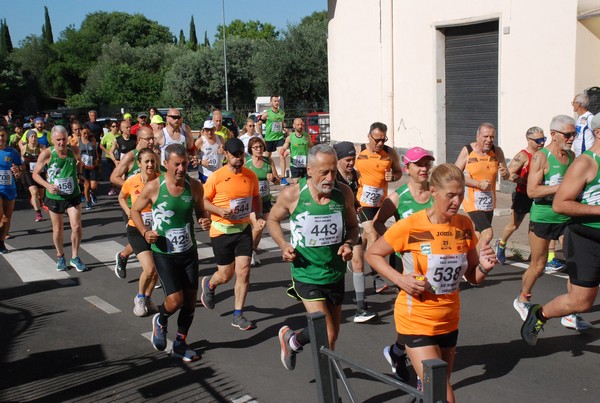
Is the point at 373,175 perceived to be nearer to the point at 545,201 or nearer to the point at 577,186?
the point at 545,201

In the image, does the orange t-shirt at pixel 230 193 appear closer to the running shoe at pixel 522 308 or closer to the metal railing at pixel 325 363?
the running shoe at pixel 522 308

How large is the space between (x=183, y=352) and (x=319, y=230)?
192 cm

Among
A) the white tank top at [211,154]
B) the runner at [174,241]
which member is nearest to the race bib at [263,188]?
the white tank top at [211,154]

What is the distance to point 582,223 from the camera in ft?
18.0

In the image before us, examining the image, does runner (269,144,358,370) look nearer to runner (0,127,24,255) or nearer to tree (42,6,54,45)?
runner (0,127,24,255)

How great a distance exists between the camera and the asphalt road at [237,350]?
5.46 meters

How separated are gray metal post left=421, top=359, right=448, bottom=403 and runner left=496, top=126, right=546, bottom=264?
5948 millimetres

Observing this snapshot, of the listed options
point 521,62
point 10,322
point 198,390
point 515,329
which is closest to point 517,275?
point 515,329

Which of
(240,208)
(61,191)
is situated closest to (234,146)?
(240,208)

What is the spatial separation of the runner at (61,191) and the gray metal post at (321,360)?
7.10 meters

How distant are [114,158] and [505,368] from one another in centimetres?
1273

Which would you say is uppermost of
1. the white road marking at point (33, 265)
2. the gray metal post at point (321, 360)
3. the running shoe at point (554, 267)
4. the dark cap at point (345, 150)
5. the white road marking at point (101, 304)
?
the dark cap at point (345, 150)

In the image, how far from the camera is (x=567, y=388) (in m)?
5.33

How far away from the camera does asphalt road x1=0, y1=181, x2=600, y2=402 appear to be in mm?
5465
